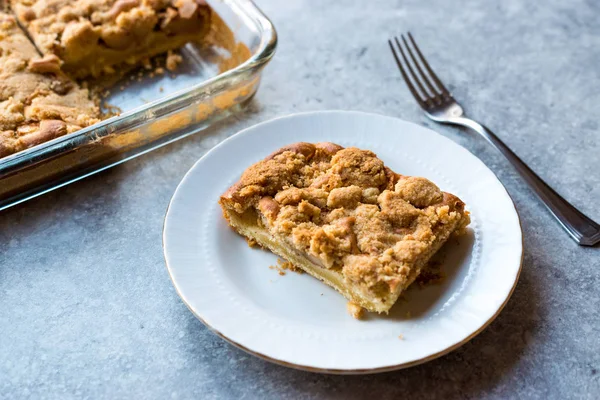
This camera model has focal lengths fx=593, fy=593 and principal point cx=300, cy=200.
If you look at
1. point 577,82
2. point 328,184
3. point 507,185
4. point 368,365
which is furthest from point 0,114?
point 577,82

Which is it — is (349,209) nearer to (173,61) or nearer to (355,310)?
(355,310)

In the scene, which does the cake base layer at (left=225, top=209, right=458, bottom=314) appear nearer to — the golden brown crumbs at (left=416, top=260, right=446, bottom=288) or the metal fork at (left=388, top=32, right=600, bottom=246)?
the golden brown crumbs at (left=416, top=260, right=446, bottom=288)

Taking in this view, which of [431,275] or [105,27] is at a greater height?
[105,27]

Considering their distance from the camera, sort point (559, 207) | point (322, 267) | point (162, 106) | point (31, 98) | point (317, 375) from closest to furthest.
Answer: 1. point (317, 375)
2. point (322, 267)
3. point (559, 207)
4. point (162, 106)
5. point (31, 98)

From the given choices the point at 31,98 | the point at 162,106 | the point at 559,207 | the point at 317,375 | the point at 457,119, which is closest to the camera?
the point at 317,375

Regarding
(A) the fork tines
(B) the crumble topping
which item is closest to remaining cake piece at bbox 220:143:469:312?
(B) the crumble topping

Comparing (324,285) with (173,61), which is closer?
(324,285)

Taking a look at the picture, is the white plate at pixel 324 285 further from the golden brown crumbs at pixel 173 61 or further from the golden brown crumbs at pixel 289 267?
the golden brown crumbs at pixel 173 61

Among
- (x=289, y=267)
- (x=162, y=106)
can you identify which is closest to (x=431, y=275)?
(x=289, y=267)

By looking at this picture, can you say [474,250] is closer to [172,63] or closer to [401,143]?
[401,143]
